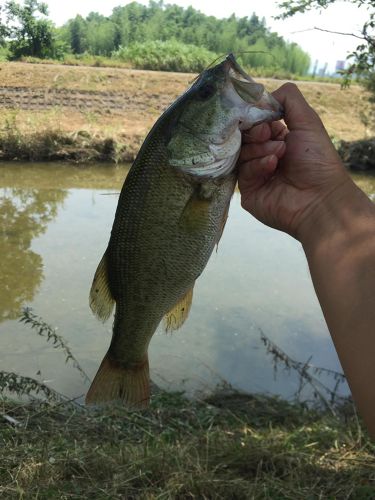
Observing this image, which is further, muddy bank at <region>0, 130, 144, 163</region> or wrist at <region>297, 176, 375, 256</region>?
muddy bank at <region>0, 130, 144, 163</region>

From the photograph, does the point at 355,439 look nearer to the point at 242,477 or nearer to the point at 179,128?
the point at 242,477

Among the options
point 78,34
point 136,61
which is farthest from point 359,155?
point 78,34

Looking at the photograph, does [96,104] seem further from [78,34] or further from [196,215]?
[196,215]

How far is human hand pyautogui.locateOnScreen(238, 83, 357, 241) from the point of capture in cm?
191

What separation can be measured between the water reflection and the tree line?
7905mm

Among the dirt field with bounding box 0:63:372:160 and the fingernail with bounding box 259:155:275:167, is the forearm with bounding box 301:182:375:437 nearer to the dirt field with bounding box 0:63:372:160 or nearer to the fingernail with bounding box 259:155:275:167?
the fingernail with bounding box 259:155:275:167

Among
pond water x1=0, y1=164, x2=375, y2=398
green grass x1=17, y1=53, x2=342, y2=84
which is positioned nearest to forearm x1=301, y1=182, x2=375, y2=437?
pond water x1=0, y1=164, x2=375, y2=398

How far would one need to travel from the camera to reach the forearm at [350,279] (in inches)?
57.6

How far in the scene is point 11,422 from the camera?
145 inches

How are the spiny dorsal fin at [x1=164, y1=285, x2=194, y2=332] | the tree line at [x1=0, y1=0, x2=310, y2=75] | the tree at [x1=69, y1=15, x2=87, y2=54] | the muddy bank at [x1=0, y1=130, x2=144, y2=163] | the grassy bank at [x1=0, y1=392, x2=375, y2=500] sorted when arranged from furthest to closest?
the tree at [x1=69, y1=15, x2=87, y2=54], the tree line at [x1=0, y1=0, x2=310, y2=75], the muddy bank at [x1=0, y1=130, x2=144, y2=163], the grassy bank at [x1=0, y1=392, x2=375, y2=500], the spiny dorsal fin at [x1=164, y1=285, x2=194, y2=332]

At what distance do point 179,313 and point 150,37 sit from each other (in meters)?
35.6

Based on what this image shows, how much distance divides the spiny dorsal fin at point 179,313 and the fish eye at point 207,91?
72 centimetres

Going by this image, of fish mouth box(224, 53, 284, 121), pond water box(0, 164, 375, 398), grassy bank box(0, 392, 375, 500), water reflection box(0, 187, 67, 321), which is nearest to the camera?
fish mouth box(224, 53, 284, 121)

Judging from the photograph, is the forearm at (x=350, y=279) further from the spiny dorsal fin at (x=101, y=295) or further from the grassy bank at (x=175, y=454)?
the grassy bank at (x=175, y=454)
